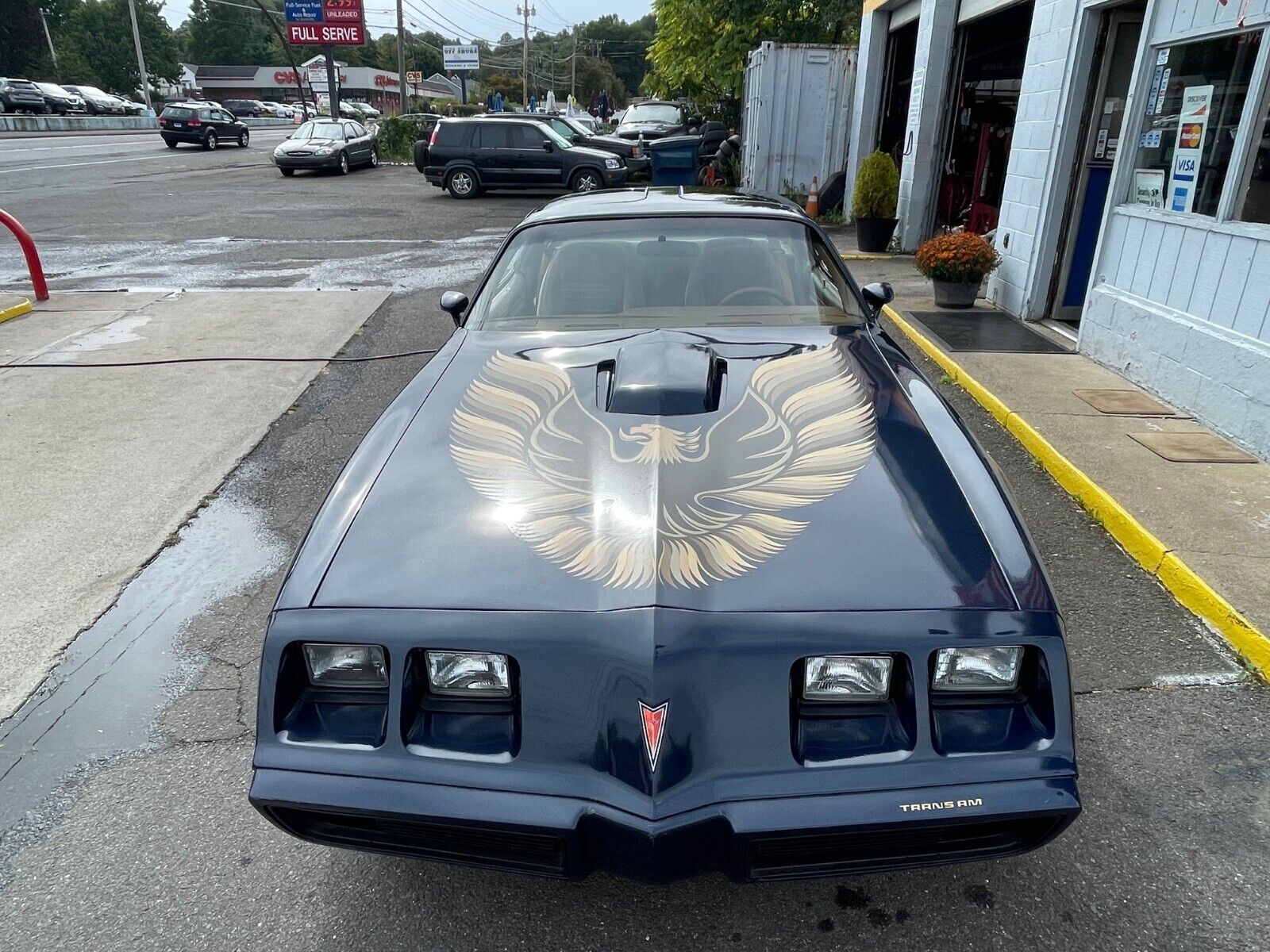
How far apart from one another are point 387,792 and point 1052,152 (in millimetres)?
7506

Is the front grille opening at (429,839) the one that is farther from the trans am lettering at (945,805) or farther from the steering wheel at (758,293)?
the steering wheel at (758,293)

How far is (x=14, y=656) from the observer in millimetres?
3217

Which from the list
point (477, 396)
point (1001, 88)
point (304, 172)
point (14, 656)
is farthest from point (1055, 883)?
point (304, 172)

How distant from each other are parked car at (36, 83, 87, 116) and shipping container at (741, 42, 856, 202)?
46.9m

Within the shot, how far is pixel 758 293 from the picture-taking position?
3379 millimetres

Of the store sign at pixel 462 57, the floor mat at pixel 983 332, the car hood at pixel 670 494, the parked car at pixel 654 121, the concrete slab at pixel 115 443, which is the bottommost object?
the concrete slab at pixel 115 443

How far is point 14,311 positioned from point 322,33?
36.1 metres

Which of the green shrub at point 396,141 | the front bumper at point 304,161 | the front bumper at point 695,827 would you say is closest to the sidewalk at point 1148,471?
the front bumper at point 695,827

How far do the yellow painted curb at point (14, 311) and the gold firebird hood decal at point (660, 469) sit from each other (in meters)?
7.57

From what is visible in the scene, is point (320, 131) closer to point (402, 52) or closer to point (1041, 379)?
point (402, 52)

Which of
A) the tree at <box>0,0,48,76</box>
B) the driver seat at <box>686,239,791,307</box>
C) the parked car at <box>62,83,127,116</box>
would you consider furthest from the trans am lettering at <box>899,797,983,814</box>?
the tree at <box>0,0,48,76</box>

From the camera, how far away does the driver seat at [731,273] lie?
11.0 feet

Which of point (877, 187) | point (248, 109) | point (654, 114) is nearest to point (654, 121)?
point (654, 114)

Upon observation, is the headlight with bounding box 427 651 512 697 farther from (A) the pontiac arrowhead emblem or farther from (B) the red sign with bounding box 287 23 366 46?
(B) the red sign with bounding box 287 23 366 46
